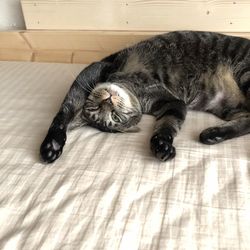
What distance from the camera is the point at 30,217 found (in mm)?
812

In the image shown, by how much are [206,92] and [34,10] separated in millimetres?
1005

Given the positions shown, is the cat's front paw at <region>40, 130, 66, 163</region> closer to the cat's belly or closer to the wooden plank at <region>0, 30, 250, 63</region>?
the cat's belly

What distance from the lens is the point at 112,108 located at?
4.10 ft

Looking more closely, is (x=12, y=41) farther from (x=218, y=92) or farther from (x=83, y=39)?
(x=218, y=92)

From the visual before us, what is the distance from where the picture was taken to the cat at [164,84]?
1235 millimetres

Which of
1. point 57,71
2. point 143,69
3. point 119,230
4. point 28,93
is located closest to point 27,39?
point 57,71

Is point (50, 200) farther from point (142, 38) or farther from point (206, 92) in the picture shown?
point (142, 38)

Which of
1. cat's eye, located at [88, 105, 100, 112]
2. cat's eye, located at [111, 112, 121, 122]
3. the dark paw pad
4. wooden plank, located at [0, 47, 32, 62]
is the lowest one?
wooden plank, located at [0, 47, 32, 62]

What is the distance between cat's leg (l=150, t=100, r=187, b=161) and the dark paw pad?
0.09 m

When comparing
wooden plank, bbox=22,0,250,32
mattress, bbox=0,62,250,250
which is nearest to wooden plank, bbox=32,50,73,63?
wooden plank, bbox=22,0,250,32

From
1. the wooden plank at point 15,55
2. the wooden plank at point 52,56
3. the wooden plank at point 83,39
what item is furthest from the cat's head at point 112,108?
the wooden plank at point 15,55

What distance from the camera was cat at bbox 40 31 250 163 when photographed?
1.24m

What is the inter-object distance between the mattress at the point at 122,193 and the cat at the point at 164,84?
0.07 metres

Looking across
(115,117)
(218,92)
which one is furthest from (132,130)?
(218,92)
